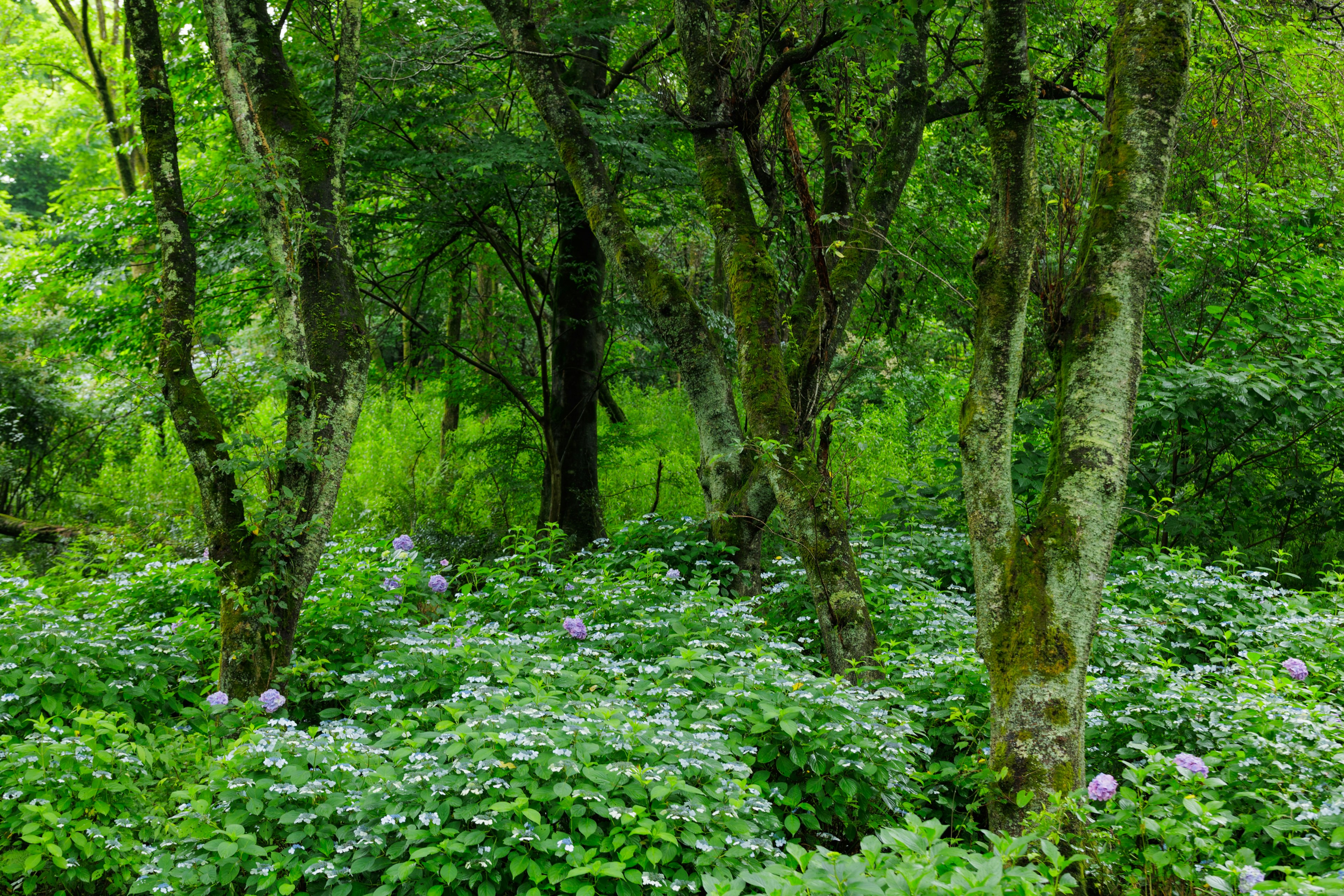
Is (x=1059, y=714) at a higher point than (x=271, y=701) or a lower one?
higher

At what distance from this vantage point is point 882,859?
207 cm

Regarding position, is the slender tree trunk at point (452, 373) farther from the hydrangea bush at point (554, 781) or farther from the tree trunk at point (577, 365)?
the hydrangea bush at point (554, 781)

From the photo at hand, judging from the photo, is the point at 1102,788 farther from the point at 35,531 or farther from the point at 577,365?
the point at 35,531

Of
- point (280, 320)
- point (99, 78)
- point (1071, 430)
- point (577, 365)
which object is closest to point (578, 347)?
point (577, 365)

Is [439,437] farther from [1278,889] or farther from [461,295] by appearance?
[1278,889]

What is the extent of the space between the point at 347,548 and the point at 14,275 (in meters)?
5.38

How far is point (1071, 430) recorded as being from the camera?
2.85 meters

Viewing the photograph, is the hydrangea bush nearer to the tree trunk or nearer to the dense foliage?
the dense foliage

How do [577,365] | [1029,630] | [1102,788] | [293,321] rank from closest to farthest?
[1102,788] < [1029,630] < [293,321] < [577,365]

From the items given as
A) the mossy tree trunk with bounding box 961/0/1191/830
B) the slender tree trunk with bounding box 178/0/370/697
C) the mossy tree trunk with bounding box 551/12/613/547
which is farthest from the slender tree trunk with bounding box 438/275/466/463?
the mossy tree trunk with bounding box 961/0/1191/830

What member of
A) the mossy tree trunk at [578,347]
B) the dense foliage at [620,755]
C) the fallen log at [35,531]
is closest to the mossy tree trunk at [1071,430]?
the dense foliage at [620,755]

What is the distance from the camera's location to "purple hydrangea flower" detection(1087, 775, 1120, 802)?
2289 mm

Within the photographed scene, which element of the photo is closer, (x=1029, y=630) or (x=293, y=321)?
(x=1029, y=630)

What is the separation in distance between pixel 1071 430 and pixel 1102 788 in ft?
3.74
